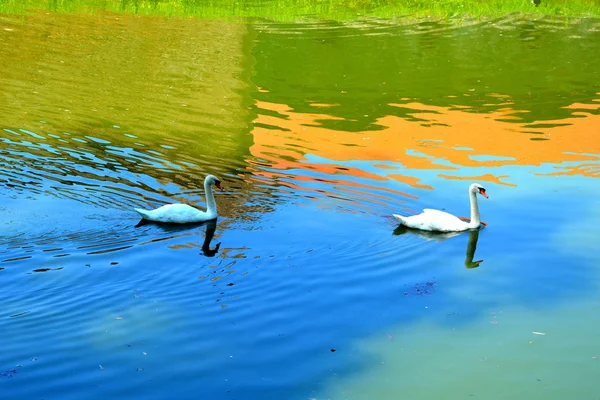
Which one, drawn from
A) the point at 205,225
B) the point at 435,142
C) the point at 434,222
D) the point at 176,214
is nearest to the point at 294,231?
the point at 205,225

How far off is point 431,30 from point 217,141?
15.2 meters

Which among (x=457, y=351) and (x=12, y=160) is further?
(x=12, y=160)

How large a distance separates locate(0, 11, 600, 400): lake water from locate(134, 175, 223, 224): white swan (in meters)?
0.17

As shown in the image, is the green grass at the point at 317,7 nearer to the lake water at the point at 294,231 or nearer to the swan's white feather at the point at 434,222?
the lake water at the point at 294,231

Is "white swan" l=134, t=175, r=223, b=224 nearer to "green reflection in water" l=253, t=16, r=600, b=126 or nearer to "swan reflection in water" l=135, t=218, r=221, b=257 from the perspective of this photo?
"swan reflection in water" l=135, t=218, r=221, b=257

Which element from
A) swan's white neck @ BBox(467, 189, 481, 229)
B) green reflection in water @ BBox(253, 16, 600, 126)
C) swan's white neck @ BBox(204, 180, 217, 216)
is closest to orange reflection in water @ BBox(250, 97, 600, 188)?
green reflection in water @ BBox(253, 16, 600, 126)

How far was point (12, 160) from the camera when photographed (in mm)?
15055

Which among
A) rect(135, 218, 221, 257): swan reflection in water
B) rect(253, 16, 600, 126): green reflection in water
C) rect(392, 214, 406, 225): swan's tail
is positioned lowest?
rect(135, 218, 221, 257): swan reflection in water

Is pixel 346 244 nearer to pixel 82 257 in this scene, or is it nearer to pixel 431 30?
pixel 82 257

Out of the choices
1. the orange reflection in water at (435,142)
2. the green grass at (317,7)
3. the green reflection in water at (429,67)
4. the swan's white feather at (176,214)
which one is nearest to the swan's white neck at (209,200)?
the swan's white feather at (176,214)

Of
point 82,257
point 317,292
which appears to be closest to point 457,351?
point 317,292

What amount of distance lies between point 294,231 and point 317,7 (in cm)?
2353

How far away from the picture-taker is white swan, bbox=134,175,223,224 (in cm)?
1238

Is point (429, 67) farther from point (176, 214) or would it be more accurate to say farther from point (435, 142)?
point (176, 214)
